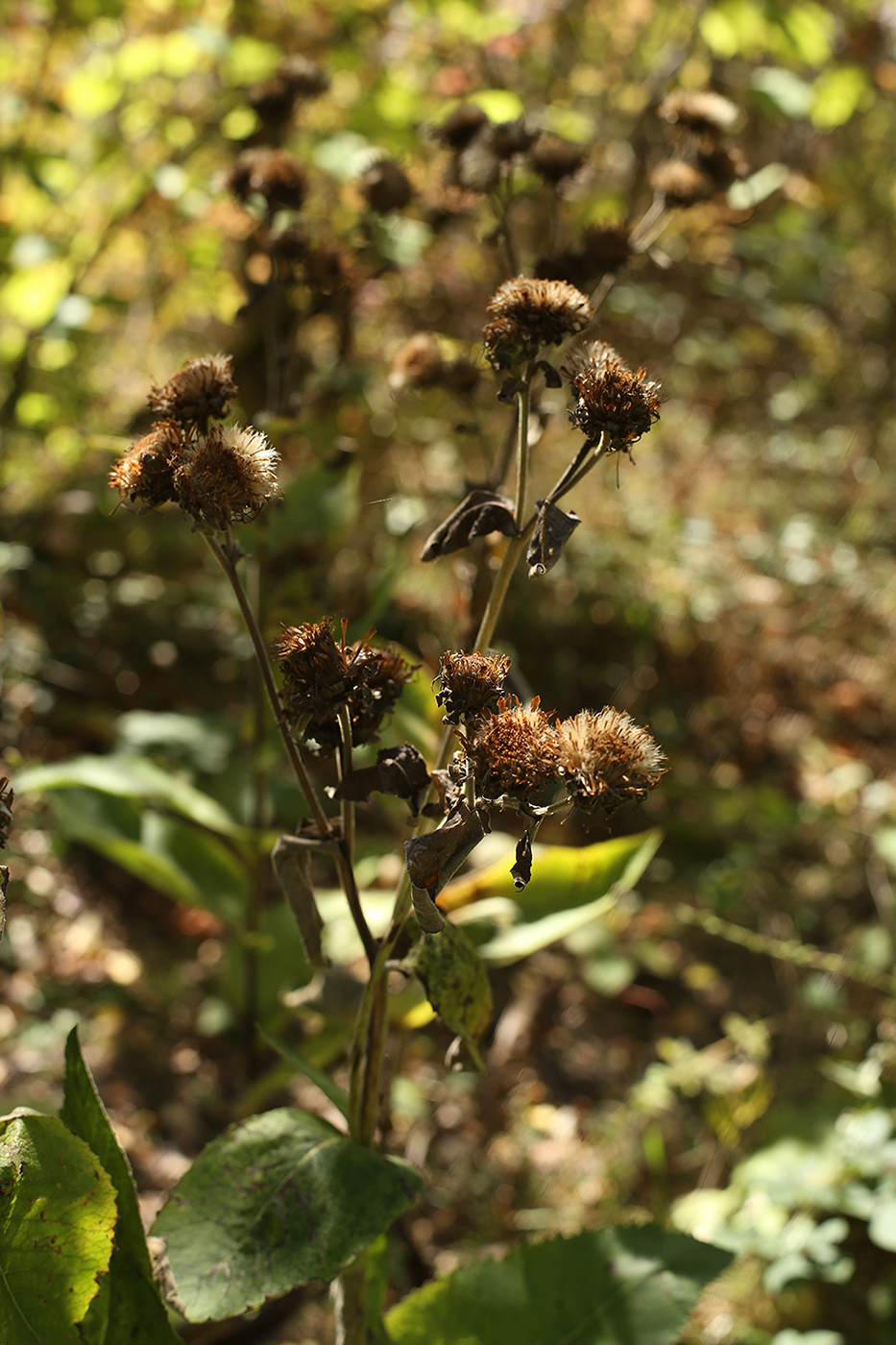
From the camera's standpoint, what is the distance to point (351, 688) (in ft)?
3.16

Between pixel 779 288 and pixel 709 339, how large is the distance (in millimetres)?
820

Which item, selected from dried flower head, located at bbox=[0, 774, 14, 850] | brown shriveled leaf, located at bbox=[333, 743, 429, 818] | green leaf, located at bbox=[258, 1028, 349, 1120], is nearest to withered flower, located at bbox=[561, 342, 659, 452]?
brown shriveled leaf, located at bbox=[333, 743, 429, 818]

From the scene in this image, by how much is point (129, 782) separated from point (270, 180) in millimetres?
1093

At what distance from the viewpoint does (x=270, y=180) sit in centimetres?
169

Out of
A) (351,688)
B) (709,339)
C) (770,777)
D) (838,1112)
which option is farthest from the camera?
(709,339)

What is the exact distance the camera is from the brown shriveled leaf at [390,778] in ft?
3.21

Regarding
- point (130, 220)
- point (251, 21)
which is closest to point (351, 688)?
point (130, 220)

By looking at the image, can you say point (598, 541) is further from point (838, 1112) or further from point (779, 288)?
point (779, 288)

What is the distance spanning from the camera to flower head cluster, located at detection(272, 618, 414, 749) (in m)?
0.95

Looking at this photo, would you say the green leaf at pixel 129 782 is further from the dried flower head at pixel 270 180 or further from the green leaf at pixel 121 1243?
the dried flower head at pixel 270 180

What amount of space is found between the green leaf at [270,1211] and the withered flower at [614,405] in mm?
817

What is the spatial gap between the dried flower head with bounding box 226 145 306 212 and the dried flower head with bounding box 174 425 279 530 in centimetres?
96

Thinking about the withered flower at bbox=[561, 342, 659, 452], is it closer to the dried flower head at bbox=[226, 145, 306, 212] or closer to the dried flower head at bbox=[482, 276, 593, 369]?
the dried flower head at bbox=[482, 276, 593, 369]

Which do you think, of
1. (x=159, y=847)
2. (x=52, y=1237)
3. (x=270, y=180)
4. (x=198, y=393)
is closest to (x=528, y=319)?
(x=198, y=393)
